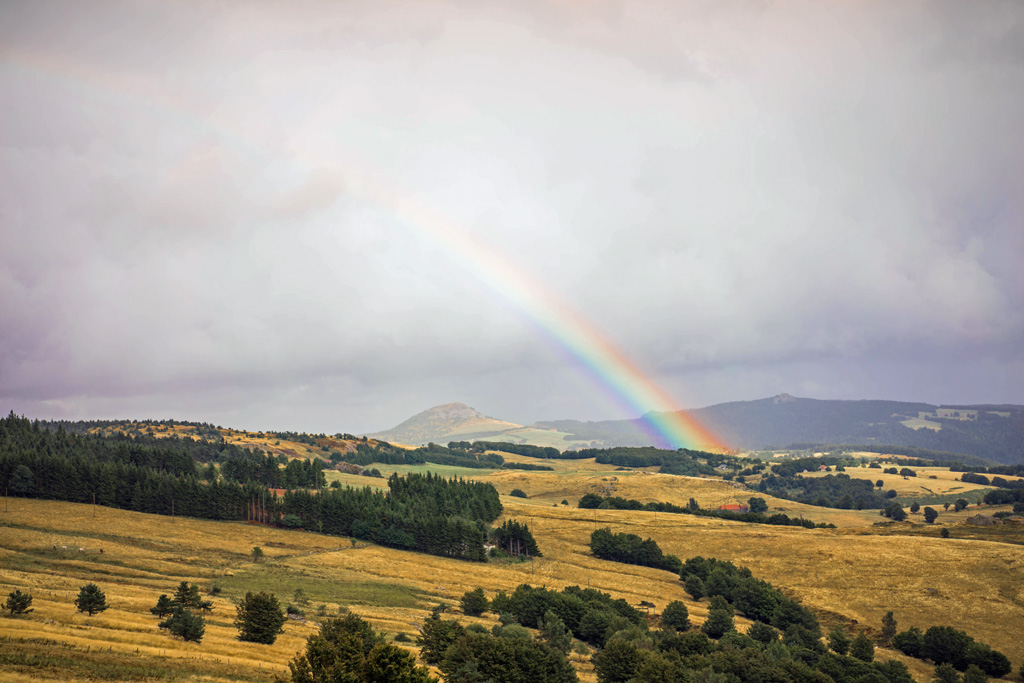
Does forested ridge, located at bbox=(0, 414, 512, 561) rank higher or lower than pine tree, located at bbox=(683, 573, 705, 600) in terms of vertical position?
higher

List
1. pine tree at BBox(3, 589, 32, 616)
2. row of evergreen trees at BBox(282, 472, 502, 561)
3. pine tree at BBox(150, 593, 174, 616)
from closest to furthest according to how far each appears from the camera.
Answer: pine tree at BBox(3, 589, 32, 616), pine tree at BBox(150, 593, 174, 616), row of evergreen trees at BBox(282, 472, 502, 561)

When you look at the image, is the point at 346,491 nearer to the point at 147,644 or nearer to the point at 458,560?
the point at 458,560

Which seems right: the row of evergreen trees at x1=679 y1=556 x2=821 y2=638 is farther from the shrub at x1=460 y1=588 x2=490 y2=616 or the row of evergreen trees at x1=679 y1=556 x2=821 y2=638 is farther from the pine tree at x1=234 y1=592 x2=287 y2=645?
the pine tree at x1=234 y1=592 x2=287 y2=645

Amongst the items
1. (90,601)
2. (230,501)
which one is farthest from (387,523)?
(90,601)

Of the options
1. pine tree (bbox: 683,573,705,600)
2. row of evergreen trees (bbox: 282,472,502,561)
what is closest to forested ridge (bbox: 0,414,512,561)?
row of evergreen trees (bbox: 282,472,502,561)

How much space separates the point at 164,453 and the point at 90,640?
160 meters

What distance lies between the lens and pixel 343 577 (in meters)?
101

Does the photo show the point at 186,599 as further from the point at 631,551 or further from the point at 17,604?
the point at 631,551

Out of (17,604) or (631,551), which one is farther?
(631,551)

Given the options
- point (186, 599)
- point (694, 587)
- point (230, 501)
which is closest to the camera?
point (186, 599)

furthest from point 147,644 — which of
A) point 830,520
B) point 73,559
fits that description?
point 830,520

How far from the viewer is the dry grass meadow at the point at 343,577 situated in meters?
41.6

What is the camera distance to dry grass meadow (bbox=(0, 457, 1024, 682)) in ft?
136

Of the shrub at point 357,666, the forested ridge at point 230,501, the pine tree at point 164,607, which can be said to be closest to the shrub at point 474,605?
the pine tree at point 164,607
